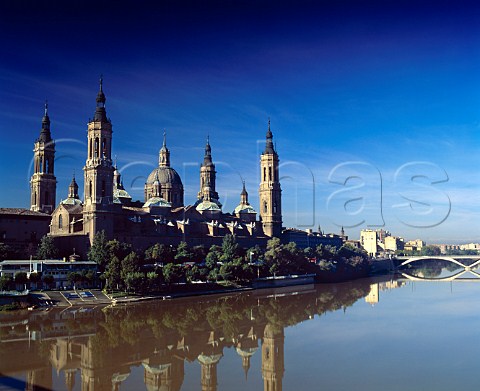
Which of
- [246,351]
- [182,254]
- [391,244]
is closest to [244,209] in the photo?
[182,254]

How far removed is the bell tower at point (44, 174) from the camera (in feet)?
183

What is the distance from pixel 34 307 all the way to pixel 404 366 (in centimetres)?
2411

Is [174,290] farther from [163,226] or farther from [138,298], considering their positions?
[163,226]

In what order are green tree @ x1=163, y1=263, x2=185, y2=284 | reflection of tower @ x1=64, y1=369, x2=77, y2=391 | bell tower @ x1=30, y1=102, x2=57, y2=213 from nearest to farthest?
reflection of tower @ x1=64, y1=369, x2=77, y2=391 → green tree @ x1=163, y1=263, x2=185, y2=284 → bell tower @ x1=30, y1=102, x2=57, y2=213

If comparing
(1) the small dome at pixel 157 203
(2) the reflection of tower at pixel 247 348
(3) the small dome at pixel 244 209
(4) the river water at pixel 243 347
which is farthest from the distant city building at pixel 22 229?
(3) the small dome at pixel 244 209

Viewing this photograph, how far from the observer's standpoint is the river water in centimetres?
1931

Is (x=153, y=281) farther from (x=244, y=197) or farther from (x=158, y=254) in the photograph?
(x=244, y=197)

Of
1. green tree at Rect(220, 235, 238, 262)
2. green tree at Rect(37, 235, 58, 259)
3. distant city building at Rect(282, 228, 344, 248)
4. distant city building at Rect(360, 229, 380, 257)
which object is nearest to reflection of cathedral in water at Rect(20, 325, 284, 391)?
green tree at Rect(37, 235, 58, 259)

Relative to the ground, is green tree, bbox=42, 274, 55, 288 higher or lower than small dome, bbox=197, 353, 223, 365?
higher

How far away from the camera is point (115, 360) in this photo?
22.4 metres

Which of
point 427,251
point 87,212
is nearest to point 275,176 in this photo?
point 87,212

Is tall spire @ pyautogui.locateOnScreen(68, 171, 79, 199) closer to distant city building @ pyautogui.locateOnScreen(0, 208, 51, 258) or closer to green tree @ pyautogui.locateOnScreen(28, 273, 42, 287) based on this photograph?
distant city building @ pyautogui.locateOnScreen(0, 208, 51, 258)

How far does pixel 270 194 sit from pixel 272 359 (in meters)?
50.8

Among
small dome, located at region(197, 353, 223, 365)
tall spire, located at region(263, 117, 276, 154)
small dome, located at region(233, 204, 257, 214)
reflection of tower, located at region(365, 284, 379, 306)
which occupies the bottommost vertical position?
reflection of tower, located at region(365, 284, 379, 306)
